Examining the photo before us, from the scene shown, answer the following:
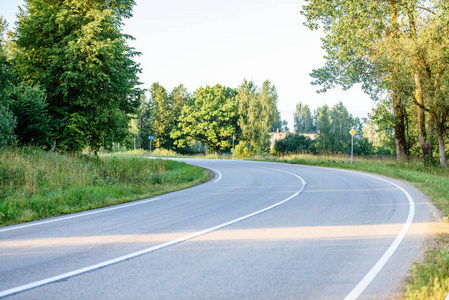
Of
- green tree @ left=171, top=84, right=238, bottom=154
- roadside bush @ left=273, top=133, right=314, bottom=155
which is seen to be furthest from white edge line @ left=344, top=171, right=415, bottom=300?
green tree @ left=171, top=84, right=238, bottom=154

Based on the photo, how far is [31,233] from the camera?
7.00 metres

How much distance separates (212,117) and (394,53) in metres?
46.2

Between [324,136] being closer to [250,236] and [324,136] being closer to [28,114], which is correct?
[28,114]

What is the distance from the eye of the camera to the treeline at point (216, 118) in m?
55.9

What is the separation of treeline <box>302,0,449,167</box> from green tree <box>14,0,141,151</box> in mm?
14762

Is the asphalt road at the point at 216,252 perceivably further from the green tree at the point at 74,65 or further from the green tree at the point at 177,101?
the green tree at the point at 177,101

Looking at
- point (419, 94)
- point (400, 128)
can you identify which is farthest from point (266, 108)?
point (419, 94)

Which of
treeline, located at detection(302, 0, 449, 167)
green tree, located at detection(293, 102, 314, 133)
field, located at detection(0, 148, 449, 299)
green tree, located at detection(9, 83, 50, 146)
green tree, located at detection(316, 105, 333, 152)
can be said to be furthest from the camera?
green tree, located at detection(293, 102, 314, 133)

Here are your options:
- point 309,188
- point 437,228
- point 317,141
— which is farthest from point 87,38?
point 317,141

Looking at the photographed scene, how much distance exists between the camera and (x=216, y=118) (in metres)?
67.5

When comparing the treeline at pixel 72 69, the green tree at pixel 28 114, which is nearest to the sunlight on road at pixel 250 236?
the green tree at pixel 28 114

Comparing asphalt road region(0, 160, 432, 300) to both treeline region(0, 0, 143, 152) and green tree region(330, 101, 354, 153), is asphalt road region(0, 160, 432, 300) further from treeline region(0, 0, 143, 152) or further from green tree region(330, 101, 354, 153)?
green tree region(330, 101, 354, 153)

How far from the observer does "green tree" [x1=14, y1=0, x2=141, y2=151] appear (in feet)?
64.9

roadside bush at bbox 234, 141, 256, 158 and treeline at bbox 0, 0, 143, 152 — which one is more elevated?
treeline at bbox 0, 0, 143, 152
